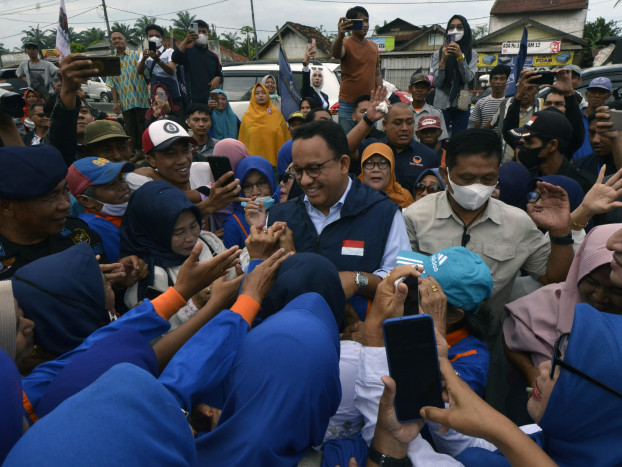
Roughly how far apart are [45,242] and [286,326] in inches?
66.7

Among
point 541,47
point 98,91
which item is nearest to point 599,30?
point 541,47

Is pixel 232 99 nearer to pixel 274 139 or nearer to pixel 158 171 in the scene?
pixel 274 139

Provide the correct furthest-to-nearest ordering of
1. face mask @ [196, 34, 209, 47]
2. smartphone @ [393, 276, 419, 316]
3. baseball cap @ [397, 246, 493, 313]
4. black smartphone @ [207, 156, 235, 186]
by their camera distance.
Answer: face mask @ [196, 34, 209, 47] → black smartphone @ [207, 156, 235, 186] → baseball cap @ [397, 246, 493, 313] → smartphone @ [393, 276, 419, 316]

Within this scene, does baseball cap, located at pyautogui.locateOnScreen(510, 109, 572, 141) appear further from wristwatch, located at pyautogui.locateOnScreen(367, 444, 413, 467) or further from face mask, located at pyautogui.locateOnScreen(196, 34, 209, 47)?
face mask, located at pyautogui.locateOnScreen(196, 34, 209, 47)

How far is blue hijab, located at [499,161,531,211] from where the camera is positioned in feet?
10.5

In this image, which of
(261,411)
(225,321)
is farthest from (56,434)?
(225,321)

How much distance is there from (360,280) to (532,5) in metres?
60.0

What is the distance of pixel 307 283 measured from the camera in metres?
1.73

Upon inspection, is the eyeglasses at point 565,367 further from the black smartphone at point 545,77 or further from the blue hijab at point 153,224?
the black smartphone at point 545,77

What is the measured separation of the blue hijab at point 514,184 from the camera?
10.5 feet

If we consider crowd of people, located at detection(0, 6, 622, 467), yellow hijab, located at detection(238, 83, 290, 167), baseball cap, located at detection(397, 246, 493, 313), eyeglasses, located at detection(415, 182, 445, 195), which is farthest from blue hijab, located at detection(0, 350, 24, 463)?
yellow hijab, located at detection(238, 83, 290, 167)

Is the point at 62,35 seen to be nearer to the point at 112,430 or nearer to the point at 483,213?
the point at 483,213

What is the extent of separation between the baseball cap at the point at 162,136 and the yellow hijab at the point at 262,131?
269 centimetres

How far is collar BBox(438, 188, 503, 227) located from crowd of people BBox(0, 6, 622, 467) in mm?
13
